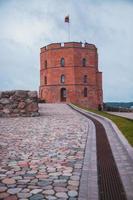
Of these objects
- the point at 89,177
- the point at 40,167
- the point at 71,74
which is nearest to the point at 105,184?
the point at 89,177

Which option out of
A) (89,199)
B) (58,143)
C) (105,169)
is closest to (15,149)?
(58,143)

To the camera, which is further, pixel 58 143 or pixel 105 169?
pixel 58 143

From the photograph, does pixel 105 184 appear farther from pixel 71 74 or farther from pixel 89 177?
pixel 71 74

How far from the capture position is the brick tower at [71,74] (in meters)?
64.4

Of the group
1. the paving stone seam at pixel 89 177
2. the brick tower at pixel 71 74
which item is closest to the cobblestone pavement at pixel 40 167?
the paving stone seam at pixel 89 177

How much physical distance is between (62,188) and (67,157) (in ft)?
7.44

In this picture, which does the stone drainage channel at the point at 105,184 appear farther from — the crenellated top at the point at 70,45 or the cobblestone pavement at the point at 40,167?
the crenellated top at the point at 70,45

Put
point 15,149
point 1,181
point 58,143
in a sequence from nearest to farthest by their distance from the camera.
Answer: point 1,181 → point 15,149 → point 58,143

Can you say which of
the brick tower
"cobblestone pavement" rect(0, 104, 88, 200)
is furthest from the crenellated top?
"cobblestone pavement" rect(0, 104, 88, 200)

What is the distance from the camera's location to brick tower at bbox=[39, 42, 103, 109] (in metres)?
64.4

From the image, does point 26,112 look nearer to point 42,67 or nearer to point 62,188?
point 62,188

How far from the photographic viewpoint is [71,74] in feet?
213

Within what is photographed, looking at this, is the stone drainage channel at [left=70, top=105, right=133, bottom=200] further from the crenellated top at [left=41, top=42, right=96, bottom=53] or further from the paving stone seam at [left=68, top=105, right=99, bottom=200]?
the crenellated top at [left=41, top=42, right=96, bottom=53]

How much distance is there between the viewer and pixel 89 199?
482 centimetres
